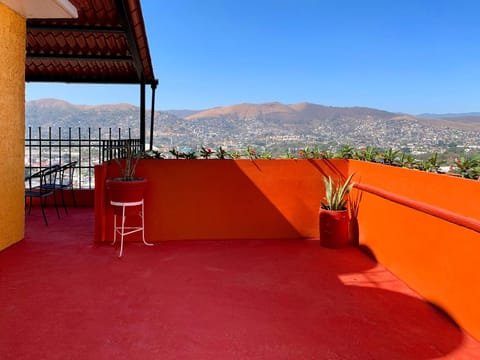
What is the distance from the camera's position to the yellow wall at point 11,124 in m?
4.58

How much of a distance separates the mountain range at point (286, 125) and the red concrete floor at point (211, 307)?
1898mm

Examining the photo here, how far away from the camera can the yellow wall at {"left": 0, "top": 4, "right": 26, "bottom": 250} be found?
15.0 ft

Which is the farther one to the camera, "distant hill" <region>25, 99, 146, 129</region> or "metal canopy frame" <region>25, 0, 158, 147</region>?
"distant hill" <region>25, 99, 146, 129</region>

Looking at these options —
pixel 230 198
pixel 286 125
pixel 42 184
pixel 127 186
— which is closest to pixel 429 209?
pixel 230 198

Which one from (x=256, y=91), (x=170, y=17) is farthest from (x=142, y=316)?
(x=256, y=91)

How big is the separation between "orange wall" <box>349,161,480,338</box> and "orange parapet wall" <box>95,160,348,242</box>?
2.94ft

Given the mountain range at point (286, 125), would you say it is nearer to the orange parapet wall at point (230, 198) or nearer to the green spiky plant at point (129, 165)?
the orange parapet wall at point (230, 198)

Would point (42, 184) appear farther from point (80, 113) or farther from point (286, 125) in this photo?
point (80, 113)

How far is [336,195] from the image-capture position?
497cm

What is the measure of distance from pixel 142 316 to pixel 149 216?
7.69 ft

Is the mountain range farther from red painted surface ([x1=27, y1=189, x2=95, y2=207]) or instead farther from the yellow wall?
red painted surface ([x1=27, y1=189, x2=95, y2=207])

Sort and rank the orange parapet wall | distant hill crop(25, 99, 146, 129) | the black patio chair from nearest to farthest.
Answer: the orange parapet wall → the black patio chair → distant hill crop(25, 99, 146, 129)

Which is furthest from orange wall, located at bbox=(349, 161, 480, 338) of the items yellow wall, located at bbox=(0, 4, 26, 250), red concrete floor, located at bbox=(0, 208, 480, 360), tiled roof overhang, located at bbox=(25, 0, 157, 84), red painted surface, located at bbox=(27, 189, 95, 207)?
red painted surface, located at bbox=(27, 189, 95, 207)

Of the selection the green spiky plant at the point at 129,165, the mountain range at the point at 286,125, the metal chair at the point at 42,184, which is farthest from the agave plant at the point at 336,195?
the metal chair at the point at 42,184
